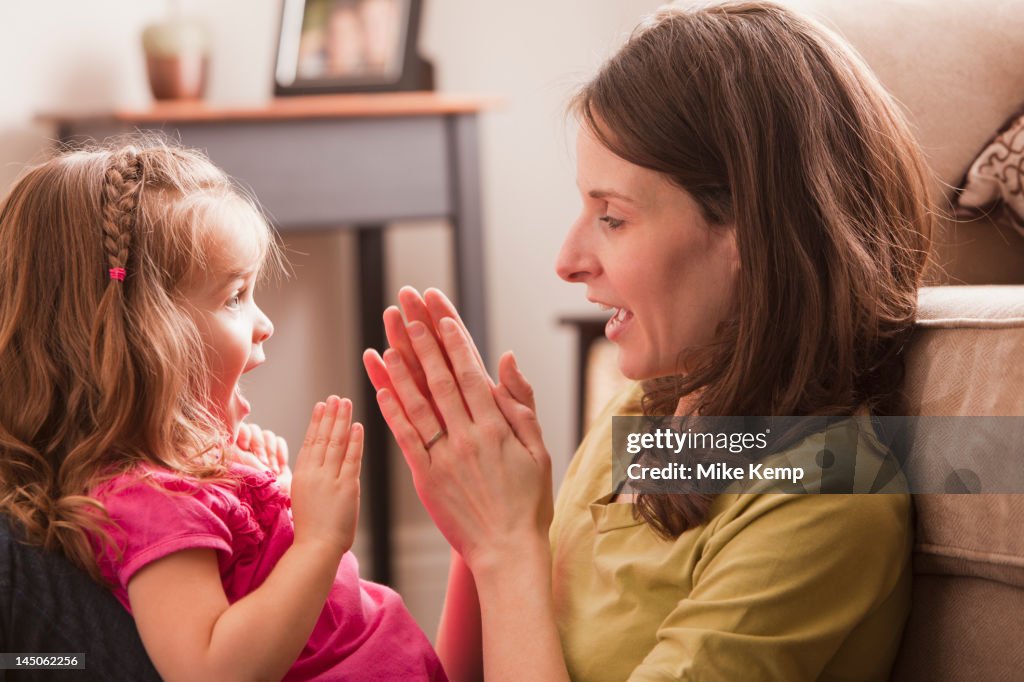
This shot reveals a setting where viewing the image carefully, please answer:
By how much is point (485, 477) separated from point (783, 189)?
346 millimetres

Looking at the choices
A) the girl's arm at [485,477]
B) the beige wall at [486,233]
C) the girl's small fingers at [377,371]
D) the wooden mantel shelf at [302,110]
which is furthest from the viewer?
the beige wall at [486,233]

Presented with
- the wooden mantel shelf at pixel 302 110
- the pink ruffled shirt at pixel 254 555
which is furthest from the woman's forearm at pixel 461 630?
the wooden mantel shelf at pixel 302 110

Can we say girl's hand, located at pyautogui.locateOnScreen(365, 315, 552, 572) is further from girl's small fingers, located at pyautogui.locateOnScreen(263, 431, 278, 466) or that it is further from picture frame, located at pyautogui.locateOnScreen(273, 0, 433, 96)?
picture frame, located at pyautogui.locateOnScreen(273, 0, 433, 96)

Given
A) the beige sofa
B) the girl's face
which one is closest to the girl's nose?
the girl's face

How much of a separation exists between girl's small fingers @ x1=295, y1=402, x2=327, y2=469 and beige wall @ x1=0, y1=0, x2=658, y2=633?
5.58ft

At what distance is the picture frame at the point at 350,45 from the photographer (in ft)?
7.92

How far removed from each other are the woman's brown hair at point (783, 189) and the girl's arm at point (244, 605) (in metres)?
0.27

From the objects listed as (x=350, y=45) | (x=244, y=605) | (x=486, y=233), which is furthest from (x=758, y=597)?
(x=486, y=233)

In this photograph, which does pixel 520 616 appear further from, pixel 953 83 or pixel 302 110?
pixel 302 110

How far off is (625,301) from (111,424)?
45 cm

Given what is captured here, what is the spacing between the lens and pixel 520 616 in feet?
3.07

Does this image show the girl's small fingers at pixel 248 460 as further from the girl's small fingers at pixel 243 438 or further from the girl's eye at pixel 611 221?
the girl's eye at pixel 611 221

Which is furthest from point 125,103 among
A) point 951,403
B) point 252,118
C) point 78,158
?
point 951,403

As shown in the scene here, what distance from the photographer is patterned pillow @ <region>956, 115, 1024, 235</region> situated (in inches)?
50.4
